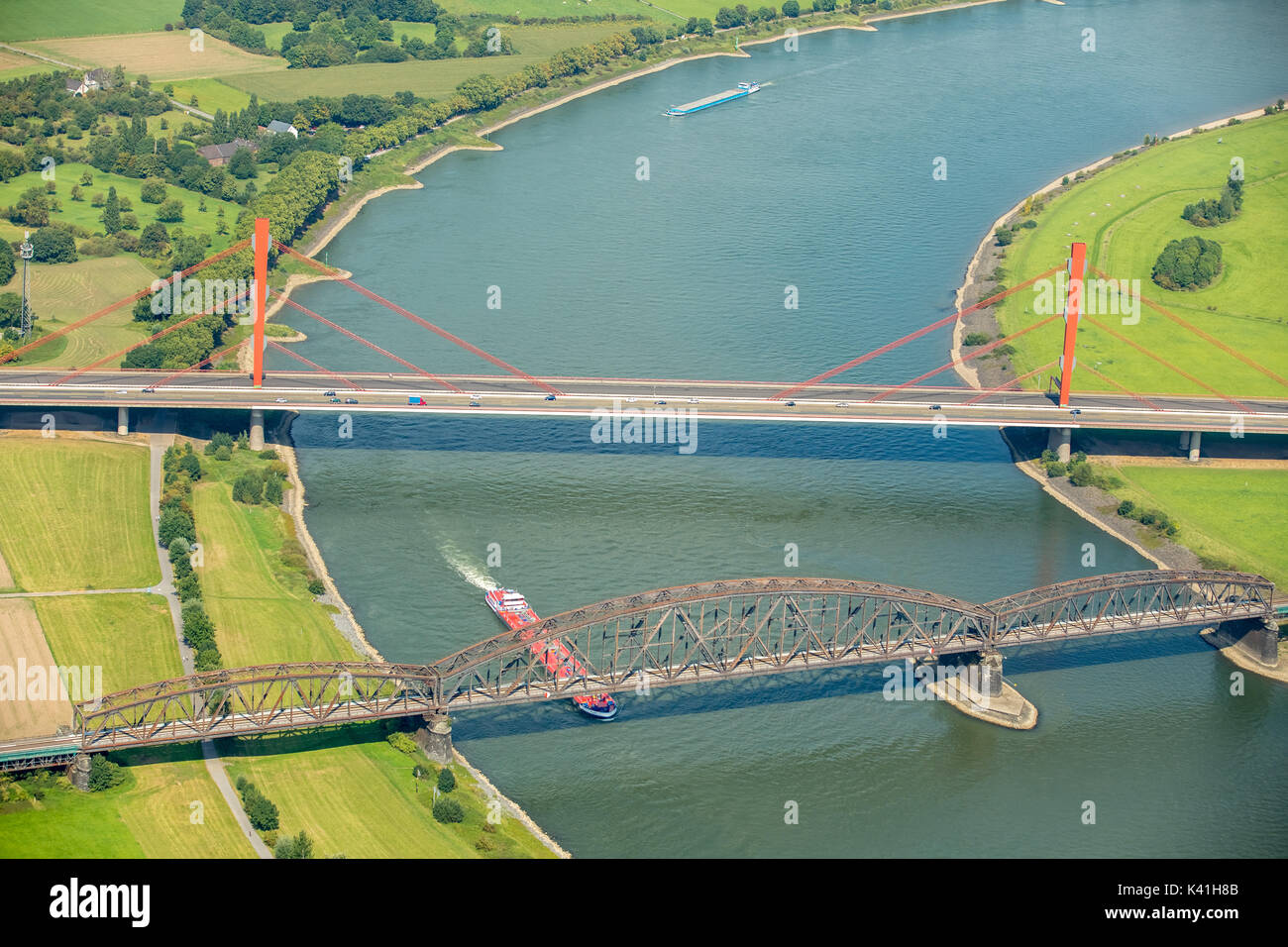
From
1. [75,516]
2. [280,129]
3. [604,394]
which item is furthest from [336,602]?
[280,129]

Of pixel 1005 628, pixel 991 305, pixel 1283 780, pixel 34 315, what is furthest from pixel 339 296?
pixel 1283 780

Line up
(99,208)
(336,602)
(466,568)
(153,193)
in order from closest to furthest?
1. (336,602)
2. (466,568)
3. (99,208)
4. (153,193)

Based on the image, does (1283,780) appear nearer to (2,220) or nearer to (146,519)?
(146,519)

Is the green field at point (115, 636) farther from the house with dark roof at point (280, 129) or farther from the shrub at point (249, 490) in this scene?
the house with dark roof at point (280, 129)

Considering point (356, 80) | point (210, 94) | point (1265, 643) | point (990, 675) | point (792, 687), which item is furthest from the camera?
point (356, 80)

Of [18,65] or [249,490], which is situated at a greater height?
[18,65]

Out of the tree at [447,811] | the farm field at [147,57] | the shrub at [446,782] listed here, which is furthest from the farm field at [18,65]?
the tree at [447,811]

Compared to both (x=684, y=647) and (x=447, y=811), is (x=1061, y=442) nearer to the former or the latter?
(x=684, y=647)
